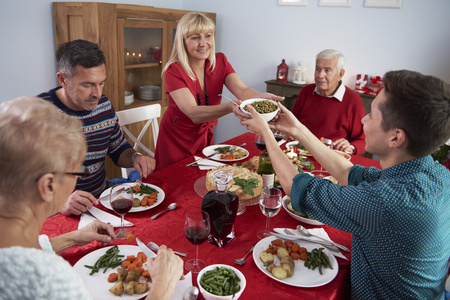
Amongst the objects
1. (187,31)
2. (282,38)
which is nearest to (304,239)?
(187,31)

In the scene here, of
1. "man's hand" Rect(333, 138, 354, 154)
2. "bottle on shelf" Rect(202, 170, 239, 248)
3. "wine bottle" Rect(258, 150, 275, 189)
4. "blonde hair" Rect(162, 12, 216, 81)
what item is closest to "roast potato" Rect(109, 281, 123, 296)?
"bottle on shelf" Rect(202, 170, 239, 248)

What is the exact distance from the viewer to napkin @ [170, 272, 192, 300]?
1.07m

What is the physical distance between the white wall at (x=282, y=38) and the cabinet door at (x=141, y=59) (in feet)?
1.53

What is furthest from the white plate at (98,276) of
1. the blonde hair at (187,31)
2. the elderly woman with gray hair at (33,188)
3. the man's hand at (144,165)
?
the blonde hair at (187,31)

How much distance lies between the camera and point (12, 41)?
300 centimetres

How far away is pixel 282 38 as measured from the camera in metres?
4.21

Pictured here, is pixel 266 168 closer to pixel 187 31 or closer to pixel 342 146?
pixel 342 146

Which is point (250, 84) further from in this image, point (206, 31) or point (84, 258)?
point (84, 258)

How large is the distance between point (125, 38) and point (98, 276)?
2.79 metres

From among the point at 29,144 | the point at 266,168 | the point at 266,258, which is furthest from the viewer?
the point at 266,168

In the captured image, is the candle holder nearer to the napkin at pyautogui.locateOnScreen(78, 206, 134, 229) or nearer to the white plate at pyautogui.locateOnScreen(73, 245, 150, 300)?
the napkin at pyautogui.locateOnScreen(78, 206, 134, 229)

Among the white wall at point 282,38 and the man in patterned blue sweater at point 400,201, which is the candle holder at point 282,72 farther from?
the man in patterned blue sweater at point 400,201

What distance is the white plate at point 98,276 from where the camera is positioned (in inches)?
41.2

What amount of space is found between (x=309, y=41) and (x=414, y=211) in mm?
3311
